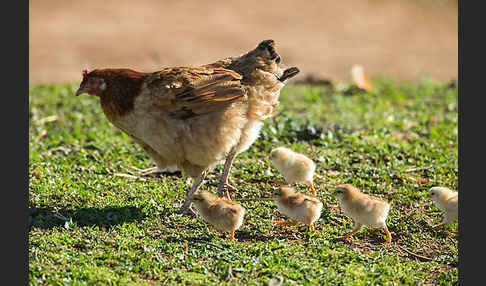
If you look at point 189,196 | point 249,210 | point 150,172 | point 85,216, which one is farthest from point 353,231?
point 150,172

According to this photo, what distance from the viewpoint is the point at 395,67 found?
1412 cm

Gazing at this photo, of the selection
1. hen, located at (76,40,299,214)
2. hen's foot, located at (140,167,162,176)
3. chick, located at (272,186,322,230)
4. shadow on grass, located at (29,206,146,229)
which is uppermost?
hen, located at (76,40,299,214)

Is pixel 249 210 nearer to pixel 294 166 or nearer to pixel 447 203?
pixel 294 166

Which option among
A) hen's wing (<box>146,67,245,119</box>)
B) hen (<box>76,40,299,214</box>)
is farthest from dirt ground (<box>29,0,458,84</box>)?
hen's wing (<box>146,67,245,119</box>)

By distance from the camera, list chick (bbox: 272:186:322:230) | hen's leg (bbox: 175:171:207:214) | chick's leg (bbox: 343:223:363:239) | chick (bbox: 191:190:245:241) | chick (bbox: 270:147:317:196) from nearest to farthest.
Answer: chick (bbox: 191:190:245:241)
chick (bbox: 272:186:322:230)
chick's leg (bbox: 343:223:363:239)
hen's leg (bbox: 175:171:207:214)
chick (bbox: 270:147:317:196)

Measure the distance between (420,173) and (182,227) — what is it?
3225 millimetres

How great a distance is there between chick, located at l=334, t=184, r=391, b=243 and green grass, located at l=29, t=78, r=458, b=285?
218mm

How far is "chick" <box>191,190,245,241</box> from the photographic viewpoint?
512cm

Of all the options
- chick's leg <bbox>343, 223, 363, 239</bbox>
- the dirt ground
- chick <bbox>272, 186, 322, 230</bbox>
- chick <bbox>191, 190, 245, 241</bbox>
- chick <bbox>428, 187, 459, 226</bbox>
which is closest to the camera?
chick <bbox>191, 190, 245, 241</bbox>

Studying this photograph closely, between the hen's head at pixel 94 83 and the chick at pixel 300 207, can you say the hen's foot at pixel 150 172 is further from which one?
the chick at pixel 300 207

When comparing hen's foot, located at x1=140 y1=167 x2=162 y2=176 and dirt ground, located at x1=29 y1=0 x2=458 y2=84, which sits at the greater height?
dirt ground, located at x1=29 y1=0 x2=458 y2=84

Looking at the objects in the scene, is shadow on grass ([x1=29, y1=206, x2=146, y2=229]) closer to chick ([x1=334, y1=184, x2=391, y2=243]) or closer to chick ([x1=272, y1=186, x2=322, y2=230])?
chick ([x1=272, y1=186, x2=322, y2=230])

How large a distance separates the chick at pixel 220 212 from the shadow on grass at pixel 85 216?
703 mm

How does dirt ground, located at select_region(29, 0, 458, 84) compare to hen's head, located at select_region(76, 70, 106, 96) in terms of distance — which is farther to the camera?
dirt ground, located at select_region(29, 0, 458, 84)
